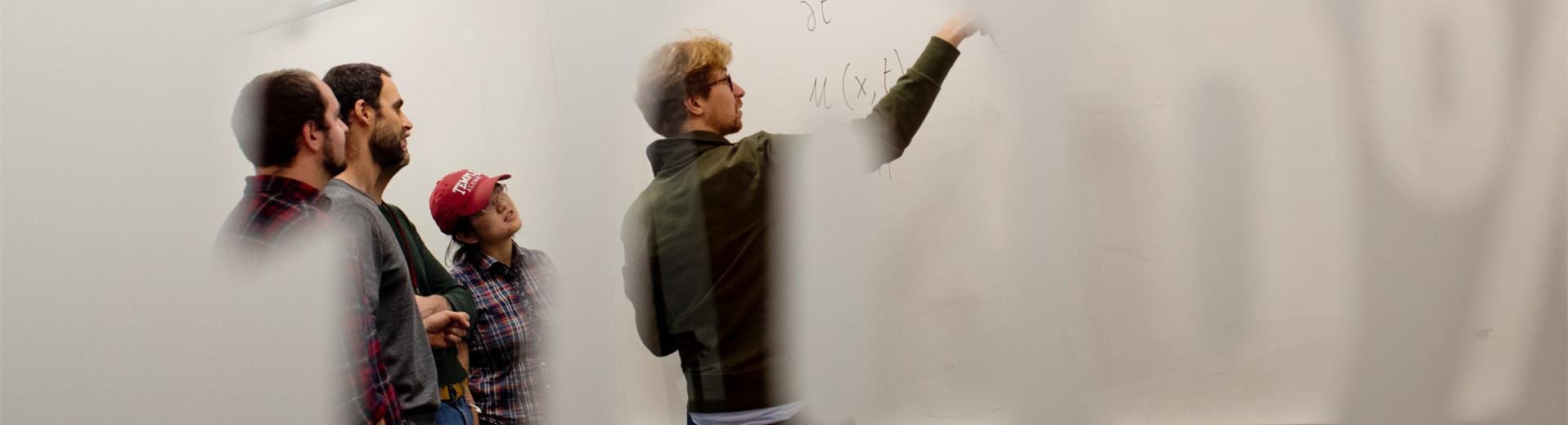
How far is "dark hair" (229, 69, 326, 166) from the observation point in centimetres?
171

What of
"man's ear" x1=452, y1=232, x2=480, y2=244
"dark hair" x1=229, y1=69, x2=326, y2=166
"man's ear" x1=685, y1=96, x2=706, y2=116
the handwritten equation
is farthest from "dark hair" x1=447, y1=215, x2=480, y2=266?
the handwritten equation

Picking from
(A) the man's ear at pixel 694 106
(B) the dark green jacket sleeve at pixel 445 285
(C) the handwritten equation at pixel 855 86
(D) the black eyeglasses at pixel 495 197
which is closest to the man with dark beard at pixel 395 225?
(B) the dark green jacket sleeve at pixel 445 285

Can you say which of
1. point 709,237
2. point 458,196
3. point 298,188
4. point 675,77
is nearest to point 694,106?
point 675,77

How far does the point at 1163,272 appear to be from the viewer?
4.19 ft

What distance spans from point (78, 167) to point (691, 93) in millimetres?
1174

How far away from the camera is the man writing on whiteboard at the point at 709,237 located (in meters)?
1.45

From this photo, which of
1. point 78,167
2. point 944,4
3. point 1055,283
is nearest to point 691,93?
point 944,4

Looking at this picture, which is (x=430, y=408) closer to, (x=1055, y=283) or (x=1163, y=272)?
(x=1055, y=283)

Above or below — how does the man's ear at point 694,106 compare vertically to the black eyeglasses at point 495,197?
above

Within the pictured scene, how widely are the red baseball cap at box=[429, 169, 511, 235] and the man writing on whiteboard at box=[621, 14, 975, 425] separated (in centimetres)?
26

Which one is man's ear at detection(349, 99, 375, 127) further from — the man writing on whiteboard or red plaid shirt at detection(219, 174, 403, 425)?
the man writing on whiteboard

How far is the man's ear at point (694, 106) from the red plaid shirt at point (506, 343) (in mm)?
340

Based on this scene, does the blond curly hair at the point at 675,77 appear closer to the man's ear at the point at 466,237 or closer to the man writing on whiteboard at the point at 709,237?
the man writing on whiteboard at the point at 709,237

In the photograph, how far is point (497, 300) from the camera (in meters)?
1.64
